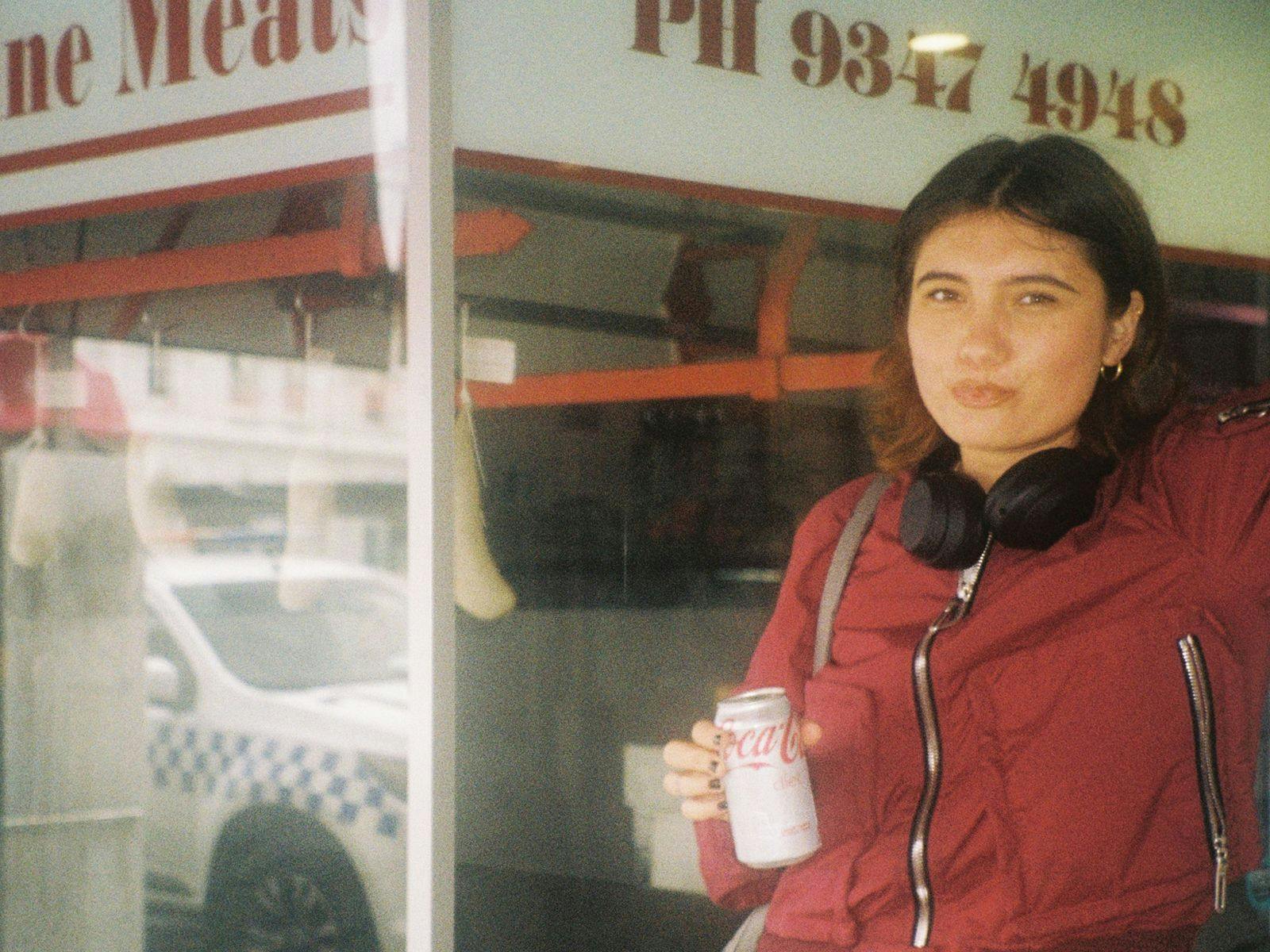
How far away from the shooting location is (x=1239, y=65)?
83.7 inches

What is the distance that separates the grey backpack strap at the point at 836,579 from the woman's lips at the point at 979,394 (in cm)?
17

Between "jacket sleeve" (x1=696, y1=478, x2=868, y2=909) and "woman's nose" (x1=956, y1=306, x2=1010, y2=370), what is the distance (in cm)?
22

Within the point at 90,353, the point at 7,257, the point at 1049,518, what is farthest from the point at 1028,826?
the point at 90,353

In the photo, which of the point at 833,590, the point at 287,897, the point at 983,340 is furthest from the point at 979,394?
the point at 287,897

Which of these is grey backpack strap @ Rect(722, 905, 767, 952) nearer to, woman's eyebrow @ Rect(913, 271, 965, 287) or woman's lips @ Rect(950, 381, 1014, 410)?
woman's lips @ Rect(950, 381, 1014, 410)

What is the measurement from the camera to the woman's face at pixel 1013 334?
4.73ft

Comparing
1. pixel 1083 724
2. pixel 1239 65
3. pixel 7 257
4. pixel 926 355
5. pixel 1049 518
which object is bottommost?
pixel 1083 724

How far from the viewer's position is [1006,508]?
1370 millimetres

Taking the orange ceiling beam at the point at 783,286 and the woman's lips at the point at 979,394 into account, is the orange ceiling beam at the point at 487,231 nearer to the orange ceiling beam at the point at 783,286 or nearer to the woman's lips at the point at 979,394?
the orange ceiling beam at the point at 783,286

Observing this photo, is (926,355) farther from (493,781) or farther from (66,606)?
(66,606)

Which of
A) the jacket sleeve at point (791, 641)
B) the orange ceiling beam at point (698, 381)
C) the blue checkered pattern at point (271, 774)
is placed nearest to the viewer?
the jacket sleeve at point (791, 641)

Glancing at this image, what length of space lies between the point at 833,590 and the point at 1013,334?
326 mm

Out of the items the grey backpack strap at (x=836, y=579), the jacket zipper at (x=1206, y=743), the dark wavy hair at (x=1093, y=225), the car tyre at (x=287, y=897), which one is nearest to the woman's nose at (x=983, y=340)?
the dark wavy hair at (x=1093, y=225)

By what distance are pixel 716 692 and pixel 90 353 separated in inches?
55.5
